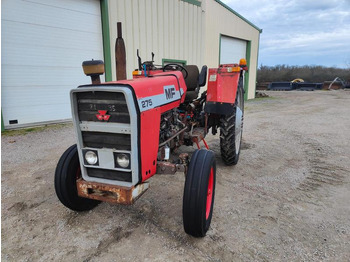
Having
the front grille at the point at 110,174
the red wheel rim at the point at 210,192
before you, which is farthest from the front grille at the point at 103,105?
the red wheel rim at the point at 210,192

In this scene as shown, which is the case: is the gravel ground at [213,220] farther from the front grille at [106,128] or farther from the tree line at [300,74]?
the tree line at [300,74]

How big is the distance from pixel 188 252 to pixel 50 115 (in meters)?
5.70

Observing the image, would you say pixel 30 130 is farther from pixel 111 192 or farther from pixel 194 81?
pixel 111 192

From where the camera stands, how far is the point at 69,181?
219 cm

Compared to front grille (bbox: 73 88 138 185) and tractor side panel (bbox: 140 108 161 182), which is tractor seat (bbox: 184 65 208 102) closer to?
tractor side panel (bbox: 140 108 161 182)

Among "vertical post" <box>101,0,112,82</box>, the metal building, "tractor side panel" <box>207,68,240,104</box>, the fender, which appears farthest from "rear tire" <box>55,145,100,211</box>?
"vertical post" <box>101,0,112,82</box>

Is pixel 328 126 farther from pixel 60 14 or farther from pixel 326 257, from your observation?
pixel 60 14

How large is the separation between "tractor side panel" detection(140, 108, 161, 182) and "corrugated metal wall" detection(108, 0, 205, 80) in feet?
18.2

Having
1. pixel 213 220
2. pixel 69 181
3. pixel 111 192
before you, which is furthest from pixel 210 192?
pixel 69 181

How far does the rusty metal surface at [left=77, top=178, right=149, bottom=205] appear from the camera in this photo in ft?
5.96

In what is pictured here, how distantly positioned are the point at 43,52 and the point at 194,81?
4330 millimetres

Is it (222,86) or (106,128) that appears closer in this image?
(106,128)

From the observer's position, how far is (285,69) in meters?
33.5

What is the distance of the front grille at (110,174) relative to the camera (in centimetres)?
192
